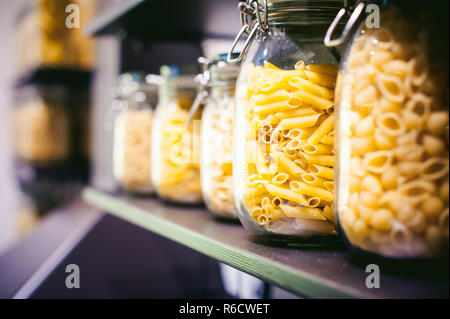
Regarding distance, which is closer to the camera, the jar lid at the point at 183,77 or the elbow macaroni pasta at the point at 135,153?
the jar lid at the point at 183,77

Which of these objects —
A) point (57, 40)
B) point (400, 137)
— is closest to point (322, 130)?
point (400, 137)

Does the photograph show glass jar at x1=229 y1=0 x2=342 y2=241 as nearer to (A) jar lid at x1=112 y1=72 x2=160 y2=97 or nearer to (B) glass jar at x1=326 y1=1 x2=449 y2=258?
(B) glass jar at x1=326 y1=1 x2=449 y2=258

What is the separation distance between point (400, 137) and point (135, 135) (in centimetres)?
84

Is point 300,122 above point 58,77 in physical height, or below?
below

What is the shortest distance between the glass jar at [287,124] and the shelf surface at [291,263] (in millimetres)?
32

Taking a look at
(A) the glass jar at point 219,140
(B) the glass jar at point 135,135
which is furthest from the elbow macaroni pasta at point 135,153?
(A) the glass jar at point 219,140

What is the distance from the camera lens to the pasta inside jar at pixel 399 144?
43 centimetres

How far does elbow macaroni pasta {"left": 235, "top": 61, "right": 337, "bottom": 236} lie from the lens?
1.87 ft

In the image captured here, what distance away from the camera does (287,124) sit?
1.89 feet

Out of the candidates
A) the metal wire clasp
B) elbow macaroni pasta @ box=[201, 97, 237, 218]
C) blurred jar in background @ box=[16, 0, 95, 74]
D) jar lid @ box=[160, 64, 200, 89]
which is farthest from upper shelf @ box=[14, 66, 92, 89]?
the metal wire clasp

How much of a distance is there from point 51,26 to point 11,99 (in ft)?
4.00

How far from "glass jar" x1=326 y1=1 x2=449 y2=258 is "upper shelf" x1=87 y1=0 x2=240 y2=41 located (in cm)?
46

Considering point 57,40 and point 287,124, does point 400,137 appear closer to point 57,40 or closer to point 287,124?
point 287,124

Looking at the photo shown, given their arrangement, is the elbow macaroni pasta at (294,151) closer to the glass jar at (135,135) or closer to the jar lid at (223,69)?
the jar lid at (223,69)
